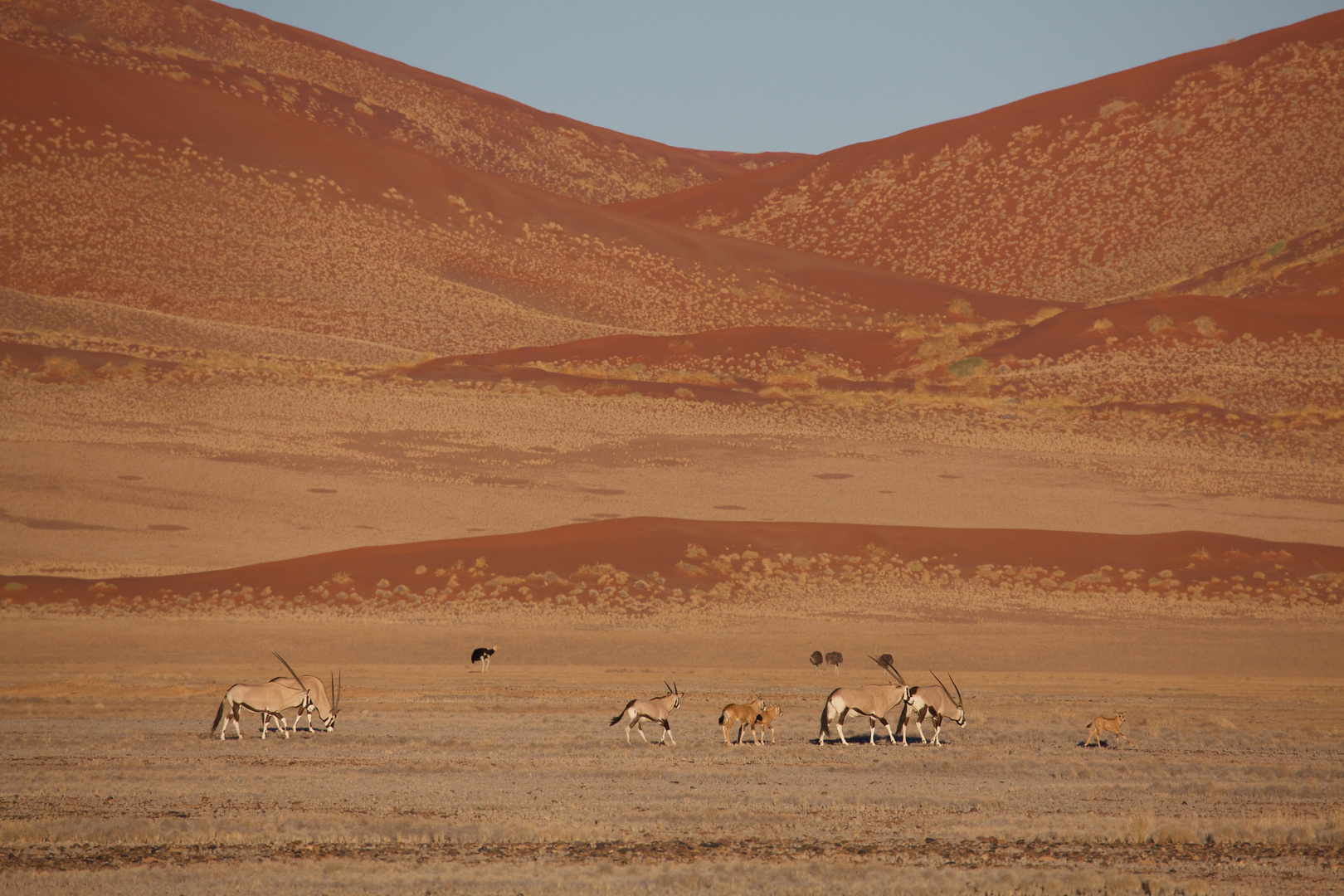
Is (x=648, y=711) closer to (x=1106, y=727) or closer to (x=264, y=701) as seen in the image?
(x=264, y=701)

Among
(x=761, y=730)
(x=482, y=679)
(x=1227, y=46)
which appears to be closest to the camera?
(x=761, y=730)

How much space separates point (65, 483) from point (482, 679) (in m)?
21.2

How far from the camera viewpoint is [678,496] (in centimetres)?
3662

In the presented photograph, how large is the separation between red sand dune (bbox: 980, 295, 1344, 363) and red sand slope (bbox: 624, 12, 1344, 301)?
17919 mm

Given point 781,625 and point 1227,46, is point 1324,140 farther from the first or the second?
point 781,625

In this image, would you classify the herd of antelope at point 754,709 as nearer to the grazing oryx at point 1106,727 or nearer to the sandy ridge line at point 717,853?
the grazing oryx at point 1106,727

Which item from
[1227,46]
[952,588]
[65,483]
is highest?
[1227,46]

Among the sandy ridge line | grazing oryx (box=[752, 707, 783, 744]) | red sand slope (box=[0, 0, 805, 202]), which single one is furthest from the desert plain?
red sand slope (box=[0, 0, 805, 202])

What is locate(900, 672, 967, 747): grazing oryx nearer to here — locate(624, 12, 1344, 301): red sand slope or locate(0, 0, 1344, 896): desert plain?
locate(0, 0, 1344, 896): desert plain

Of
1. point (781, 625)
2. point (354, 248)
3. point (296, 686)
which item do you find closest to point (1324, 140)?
point (354, 248)

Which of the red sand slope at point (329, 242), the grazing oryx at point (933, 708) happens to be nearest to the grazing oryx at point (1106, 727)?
the grazing oryx at point (933, 708)

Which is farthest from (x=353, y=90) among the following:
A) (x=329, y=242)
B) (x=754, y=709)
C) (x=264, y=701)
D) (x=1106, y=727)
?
(x=1106, y=727)

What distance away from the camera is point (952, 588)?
28.8 meters

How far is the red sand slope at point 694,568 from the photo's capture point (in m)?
27.0
